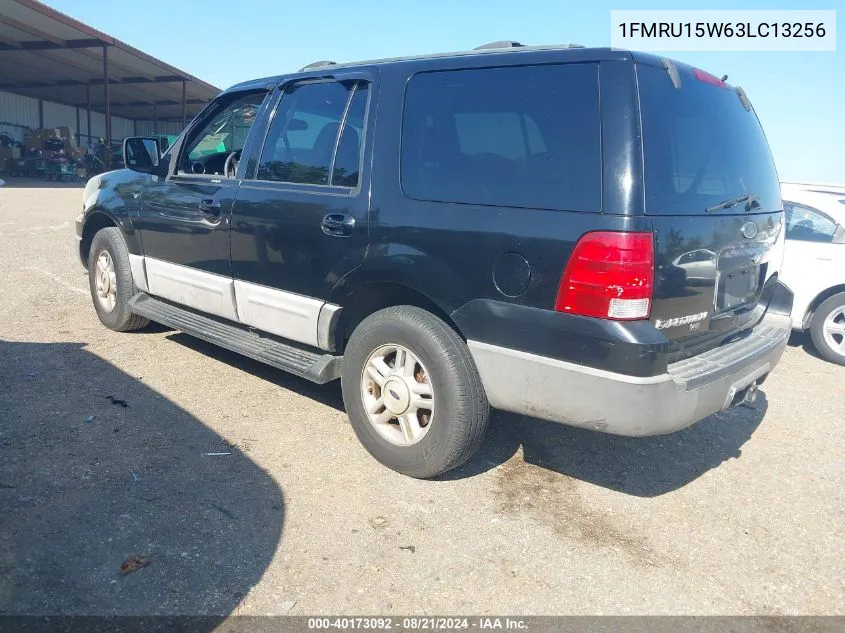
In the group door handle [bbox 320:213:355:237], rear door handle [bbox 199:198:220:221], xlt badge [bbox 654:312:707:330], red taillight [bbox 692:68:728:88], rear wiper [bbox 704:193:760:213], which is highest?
red taillight [bbox 692:68:728:88]

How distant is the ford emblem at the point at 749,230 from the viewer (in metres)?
3.18

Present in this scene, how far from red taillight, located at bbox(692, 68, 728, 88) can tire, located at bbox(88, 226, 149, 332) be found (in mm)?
4210

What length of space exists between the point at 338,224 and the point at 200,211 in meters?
1.34

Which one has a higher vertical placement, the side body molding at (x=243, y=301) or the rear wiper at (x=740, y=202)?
the rear wiper at (x=740, y=202)

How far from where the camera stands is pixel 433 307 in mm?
3287

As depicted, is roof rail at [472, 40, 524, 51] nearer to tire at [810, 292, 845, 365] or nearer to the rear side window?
the rear side window

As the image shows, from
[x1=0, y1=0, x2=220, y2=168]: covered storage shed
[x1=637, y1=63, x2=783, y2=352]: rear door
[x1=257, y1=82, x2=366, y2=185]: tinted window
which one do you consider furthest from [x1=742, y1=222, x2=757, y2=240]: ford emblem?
[x1=0, y1=0, x2=220, y2=168]: covered storage shed

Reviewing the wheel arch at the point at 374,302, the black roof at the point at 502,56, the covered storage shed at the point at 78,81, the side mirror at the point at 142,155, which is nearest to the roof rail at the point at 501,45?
the black roof at the point at 502,56

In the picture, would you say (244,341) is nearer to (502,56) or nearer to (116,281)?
(116,281)

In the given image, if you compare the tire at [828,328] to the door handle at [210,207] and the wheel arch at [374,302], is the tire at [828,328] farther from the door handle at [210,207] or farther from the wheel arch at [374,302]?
the door handle at [210,207]

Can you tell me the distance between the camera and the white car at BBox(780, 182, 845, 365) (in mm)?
6242

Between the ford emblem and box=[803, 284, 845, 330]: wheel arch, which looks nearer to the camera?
the ford emblem

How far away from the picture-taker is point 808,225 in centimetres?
645

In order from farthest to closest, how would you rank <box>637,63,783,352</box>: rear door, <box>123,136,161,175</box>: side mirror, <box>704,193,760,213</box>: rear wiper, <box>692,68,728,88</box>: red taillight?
1. <box>123,136,161,175</box>: side mirror
2. <box>692,68,728,88</box>: red taillight
3. <box>704,193,760,213</box>: rear wiper
4. <box>637,63,783,352</box>: rear door
